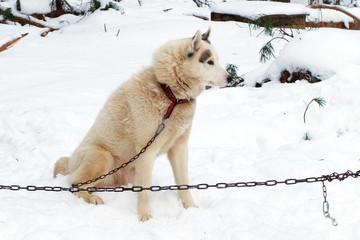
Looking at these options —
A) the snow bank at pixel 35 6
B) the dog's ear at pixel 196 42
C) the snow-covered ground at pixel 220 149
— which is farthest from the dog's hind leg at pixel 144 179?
the snow bank at pixel 35 6

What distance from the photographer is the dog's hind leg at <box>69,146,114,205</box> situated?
3723mm

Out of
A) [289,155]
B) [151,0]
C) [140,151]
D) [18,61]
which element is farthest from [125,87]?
[151,0]

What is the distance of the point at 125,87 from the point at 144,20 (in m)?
10.8

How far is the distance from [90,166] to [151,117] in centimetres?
77

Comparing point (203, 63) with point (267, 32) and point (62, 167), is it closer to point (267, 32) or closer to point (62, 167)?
point (62, 167)

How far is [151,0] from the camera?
1759cm

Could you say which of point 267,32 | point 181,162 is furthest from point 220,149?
point 267,32

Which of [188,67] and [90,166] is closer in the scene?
[188,67]

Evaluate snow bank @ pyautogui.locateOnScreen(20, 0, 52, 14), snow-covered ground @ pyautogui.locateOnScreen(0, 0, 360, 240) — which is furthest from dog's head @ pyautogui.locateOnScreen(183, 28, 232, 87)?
snow bank @ pyautogui.locateOnScreen(20, 0, 52, 14)

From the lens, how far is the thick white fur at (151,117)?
351 cm

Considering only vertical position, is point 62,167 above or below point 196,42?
below

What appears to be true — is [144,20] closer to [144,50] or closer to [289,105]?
[144,50]

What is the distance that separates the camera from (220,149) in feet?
16.3

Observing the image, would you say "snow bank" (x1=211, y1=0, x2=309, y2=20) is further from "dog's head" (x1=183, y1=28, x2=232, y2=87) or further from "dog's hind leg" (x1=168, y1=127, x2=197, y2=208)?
"dog's hind leg" (x1=168, y1=127, x2=197, y2=208)
